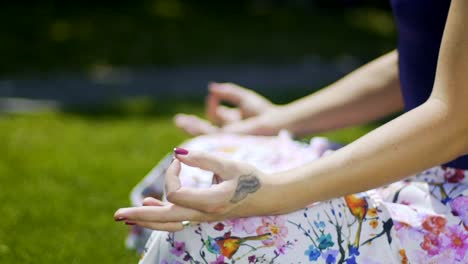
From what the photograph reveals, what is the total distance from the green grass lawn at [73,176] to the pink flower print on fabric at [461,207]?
1.23 meters

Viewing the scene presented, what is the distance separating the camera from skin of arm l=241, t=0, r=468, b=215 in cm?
166

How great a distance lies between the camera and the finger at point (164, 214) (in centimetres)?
166

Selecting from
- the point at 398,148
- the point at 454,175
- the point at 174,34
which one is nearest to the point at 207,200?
the point at 398,148

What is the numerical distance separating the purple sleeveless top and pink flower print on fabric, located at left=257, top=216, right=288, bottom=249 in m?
0.49

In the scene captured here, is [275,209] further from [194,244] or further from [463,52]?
[463,52]

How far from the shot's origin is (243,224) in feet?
5.69

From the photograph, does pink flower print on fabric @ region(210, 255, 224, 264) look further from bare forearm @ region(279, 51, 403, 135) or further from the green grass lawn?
the green grass lawn

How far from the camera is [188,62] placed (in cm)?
708

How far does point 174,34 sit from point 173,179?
625cm

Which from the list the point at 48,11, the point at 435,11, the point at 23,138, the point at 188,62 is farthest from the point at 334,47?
the point at 435,11

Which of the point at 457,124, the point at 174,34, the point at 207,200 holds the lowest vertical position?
the point at 207,200

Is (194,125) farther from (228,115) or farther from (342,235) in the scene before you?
(342,235)

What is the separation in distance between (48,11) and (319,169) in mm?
6891

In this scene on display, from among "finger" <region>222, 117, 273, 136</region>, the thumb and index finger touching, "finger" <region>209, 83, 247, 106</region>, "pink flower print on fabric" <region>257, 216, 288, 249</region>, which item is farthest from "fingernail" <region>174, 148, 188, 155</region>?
"finger" <region>209, 83, 247, 106</region>
